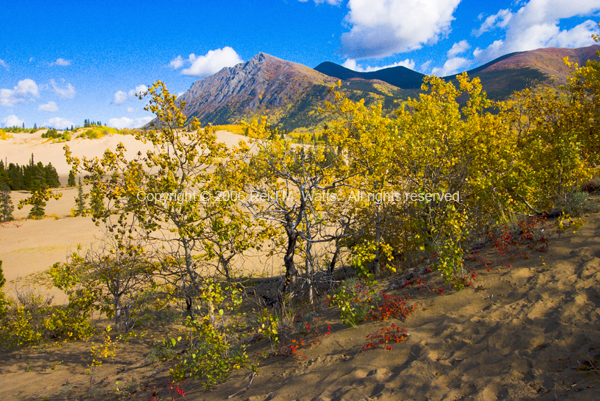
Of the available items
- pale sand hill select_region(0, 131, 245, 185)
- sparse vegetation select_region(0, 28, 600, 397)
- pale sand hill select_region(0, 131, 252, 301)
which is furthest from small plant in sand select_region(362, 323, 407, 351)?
pale sand hill select_region(0, 131, 245, 185)

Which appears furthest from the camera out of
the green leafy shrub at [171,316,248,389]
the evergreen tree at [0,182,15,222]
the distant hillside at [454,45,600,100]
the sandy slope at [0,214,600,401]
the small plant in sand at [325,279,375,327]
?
the distant hillside at [454,45,600,100]

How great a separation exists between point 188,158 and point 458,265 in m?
5.45

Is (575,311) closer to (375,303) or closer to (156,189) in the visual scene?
(375,303)

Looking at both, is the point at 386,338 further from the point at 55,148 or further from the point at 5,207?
the point at 55,148

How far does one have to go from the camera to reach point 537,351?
3207 millimetres

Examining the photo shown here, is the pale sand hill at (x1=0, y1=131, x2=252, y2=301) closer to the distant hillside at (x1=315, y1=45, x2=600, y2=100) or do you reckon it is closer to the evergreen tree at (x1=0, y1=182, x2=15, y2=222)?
the evergreen tree at (x1=0, y1=182, x2=15, y2=222)

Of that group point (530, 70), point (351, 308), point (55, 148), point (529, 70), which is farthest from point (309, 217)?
point (529, 70)

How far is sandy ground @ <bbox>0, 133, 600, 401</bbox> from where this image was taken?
298 cm

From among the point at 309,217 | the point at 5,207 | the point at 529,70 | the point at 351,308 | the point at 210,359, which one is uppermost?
the point at 529,70

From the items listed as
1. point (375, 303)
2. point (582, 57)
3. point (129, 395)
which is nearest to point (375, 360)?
point (375, 303)

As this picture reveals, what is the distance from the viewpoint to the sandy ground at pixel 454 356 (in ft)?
9.79

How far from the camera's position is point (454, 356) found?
3.49 m

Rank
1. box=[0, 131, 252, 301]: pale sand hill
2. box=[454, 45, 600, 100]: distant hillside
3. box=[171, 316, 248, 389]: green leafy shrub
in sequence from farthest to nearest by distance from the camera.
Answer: box=[454, 45, 600, 100]: distant hillside → box=[0, 131, 252, 301]: pale sand hill → box=[171, 316, 248, 389]: green leafy shrub

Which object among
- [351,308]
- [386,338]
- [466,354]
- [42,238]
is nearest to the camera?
[466,354]
